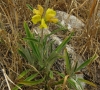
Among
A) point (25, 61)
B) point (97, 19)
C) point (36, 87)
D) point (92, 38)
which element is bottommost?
point (36, 87)

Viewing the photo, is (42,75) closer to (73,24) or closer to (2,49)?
(2,49)

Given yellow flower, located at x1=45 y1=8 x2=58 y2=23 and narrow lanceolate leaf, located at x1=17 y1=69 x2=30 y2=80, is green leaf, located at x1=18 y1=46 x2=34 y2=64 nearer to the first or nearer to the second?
narrow lanceolate leaf, located at x1=17 y1=69 x2=30 y2=80

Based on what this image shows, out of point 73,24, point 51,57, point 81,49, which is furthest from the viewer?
point 73,24

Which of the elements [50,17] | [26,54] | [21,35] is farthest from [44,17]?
[21,35]

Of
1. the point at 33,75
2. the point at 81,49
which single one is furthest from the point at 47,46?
the point at 81,49

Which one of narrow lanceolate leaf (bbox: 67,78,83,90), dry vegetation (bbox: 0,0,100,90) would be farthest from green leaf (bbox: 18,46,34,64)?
narrow lanceolate leaf (bbox: 67,78,83,90)

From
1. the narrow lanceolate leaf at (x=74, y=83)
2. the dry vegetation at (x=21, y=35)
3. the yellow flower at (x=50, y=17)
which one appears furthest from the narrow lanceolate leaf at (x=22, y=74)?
the yellow flower at (x=50, y=17)

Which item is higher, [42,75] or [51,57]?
[51,57]

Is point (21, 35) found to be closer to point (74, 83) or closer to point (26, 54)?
point (26, 54)

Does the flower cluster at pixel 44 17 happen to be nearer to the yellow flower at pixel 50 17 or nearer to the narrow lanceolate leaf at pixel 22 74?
the yellow flower at pixel 50 17
